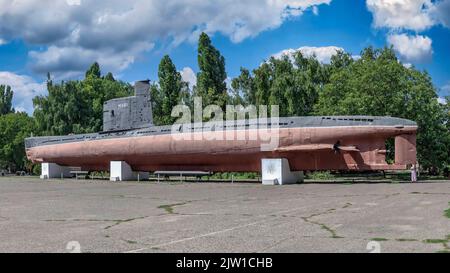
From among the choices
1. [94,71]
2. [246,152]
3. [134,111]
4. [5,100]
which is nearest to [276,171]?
[246,152]

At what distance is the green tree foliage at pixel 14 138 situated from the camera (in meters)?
74.1

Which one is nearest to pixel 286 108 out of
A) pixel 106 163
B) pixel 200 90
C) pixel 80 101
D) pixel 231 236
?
pixel 200 90

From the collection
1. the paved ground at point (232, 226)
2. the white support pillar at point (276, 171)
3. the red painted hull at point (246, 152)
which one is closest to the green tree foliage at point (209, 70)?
the red painted hull at point (246, 152)

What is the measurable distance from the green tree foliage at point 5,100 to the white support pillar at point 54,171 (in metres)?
71.4

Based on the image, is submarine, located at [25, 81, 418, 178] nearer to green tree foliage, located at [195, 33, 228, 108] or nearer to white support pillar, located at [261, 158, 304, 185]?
white support pillar, located at [261, 158, 304, 185]

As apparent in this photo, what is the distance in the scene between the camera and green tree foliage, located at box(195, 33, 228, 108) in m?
57.9

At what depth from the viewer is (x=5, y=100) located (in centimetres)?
10838

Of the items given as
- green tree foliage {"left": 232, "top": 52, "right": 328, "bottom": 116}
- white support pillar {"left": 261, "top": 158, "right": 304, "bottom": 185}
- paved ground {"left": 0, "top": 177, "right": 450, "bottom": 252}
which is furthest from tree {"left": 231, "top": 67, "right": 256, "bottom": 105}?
paved ground {"left": 0, "top": 177, "right": 450, "bottom": 252}

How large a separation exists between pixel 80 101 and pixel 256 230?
6084cm

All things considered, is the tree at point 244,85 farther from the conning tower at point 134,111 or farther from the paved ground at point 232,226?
the paved ground at point 232,226

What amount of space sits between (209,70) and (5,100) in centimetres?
7090

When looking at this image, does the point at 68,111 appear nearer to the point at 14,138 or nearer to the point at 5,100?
the point at 14,138

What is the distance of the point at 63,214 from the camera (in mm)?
Answer: 13570
